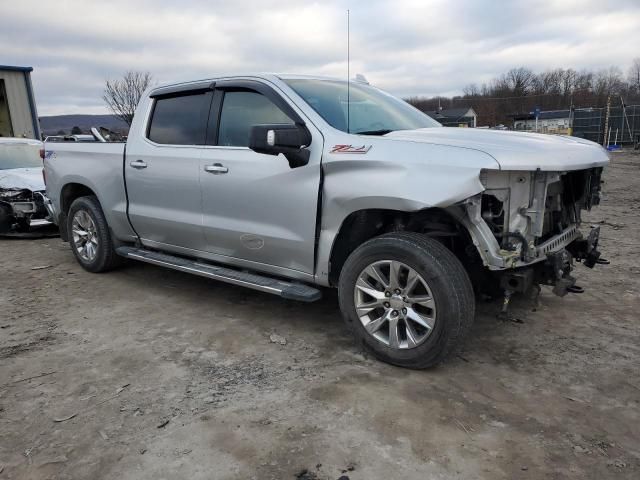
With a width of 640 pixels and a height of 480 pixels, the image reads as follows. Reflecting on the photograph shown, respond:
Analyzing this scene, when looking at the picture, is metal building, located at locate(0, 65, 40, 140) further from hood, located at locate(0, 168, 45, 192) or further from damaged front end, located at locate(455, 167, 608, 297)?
damaged front end, located at locate(455, 167, 608, 297)

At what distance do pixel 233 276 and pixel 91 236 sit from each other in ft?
8.07

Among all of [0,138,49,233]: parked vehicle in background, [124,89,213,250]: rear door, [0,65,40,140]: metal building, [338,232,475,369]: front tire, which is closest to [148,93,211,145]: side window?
[124,89,213,250]: rear door

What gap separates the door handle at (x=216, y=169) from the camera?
4012 millimetres

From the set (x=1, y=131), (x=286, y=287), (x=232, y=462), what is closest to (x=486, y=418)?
(x=232, y=462)

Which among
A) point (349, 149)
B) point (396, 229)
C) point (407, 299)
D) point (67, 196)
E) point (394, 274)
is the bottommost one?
point (407, 299)

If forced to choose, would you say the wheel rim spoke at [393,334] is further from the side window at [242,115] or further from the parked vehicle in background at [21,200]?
the parked vehicle in background at [21,200]

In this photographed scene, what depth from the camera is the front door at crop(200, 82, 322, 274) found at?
3.63 metres

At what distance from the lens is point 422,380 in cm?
320

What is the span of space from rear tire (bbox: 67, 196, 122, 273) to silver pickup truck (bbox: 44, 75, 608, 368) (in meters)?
0.69

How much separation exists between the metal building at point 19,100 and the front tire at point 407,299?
1533cm

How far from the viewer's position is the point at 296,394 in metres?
3.05

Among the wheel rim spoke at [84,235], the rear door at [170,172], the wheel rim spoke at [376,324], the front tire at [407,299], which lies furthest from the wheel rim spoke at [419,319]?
the wheel rim spoke at [84,235]

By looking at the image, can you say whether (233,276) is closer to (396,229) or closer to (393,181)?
(396,229)

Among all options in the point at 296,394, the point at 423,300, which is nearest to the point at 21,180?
the point at 296,394
